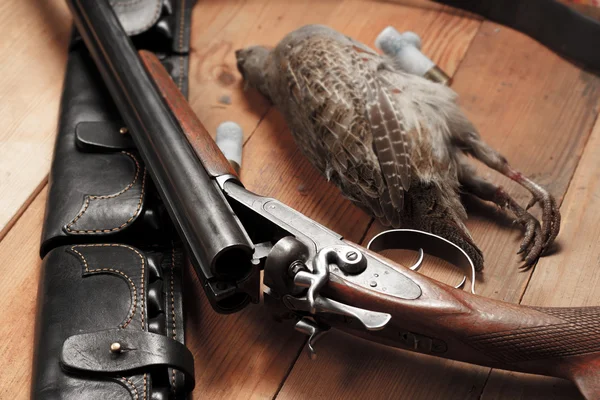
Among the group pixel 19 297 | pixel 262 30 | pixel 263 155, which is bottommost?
pixel 19 297

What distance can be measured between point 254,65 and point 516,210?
0.74 m

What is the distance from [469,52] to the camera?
6.04 ft

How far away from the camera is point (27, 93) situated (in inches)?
69.2

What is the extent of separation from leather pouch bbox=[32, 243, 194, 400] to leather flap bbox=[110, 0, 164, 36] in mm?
734

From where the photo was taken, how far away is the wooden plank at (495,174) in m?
1.25

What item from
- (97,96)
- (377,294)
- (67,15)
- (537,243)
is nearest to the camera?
(377,294)

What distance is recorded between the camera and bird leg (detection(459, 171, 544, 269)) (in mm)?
1401

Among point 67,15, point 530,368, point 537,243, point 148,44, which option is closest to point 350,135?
point 537,243

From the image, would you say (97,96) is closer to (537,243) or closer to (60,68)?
(60,68)

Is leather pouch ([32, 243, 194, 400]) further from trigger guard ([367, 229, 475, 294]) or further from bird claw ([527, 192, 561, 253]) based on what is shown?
bird claw ([527, 192, 561, 253])

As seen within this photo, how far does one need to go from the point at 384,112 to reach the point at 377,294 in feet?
1.59

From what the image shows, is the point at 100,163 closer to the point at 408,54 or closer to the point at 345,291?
the point at 345,291

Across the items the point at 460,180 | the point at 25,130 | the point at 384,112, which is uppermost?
the point at 384,112

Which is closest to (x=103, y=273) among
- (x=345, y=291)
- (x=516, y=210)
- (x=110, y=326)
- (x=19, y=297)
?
(x=110, y=326)
